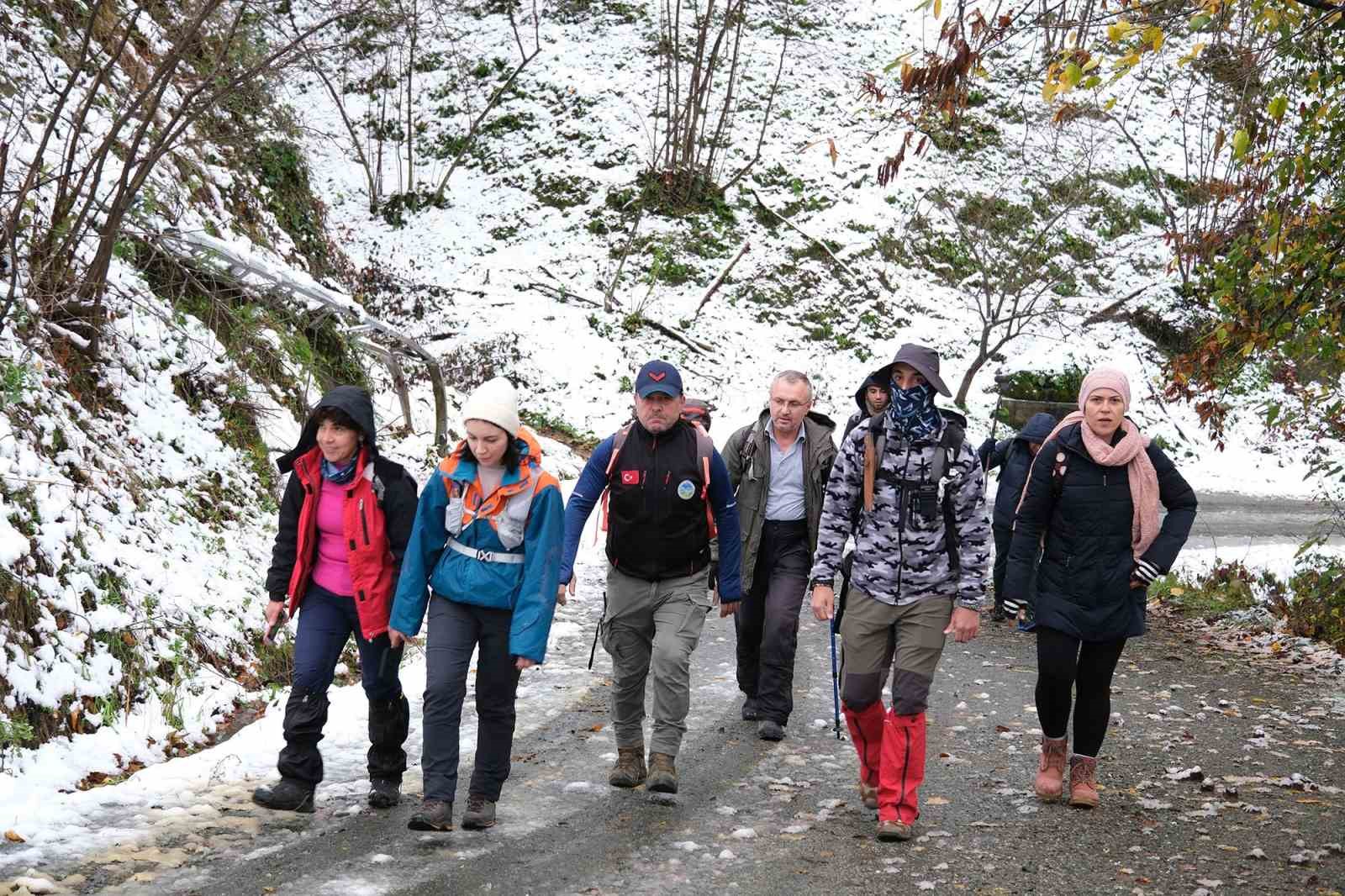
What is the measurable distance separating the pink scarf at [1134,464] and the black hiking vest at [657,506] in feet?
6.54

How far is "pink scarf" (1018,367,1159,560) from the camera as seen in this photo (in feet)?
18.3

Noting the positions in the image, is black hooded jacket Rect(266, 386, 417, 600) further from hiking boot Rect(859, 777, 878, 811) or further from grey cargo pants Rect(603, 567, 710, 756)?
hiking boot Rect(859, 777, 878, 811)

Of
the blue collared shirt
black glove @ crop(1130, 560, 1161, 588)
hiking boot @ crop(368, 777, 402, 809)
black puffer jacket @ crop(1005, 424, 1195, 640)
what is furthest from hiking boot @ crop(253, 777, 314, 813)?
black glove @ crop(1130, 560, 1161, 588)

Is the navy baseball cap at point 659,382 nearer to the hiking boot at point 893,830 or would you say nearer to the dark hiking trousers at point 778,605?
the dark hiking trousers at point 778,605

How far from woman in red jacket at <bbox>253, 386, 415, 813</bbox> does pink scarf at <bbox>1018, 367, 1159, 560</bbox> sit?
3.38 meters

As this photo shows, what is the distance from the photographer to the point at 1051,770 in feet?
19.2

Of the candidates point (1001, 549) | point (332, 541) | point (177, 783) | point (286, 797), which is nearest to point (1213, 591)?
point (1001, 549)

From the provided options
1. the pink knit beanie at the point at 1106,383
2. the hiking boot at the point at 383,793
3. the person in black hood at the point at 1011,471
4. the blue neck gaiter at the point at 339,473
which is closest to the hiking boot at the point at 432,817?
the hiking boot at the point at 383,793

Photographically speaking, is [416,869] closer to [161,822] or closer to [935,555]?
[161,822]

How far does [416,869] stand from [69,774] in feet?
6.48

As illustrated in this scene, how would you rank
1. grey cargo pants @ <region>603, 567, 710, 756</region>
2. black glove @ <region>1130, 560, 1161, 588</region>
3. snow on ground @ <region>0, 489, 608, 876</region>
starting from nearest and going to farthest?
snow on ground @ <region>0, 489, 608, 876</region> < black glove @ <region>1130, 560, 1161, 588</region> < grey cargo pants @ <region>603, 567, 710, 756</region>

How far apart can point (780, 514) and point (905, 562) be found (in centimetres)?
173

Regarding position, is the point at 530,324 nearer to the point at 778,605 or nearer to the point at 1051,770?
the point at 778,605

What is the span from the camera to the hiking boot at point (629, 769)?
5.91 m
